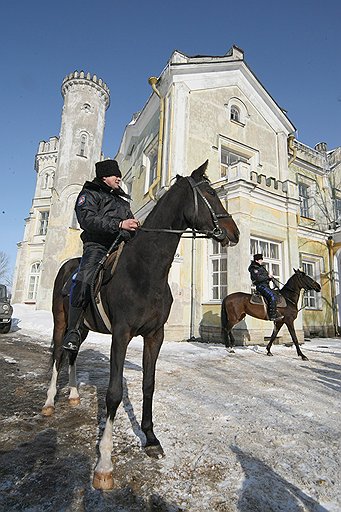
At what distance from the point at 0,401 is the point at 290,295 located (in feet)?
25.1

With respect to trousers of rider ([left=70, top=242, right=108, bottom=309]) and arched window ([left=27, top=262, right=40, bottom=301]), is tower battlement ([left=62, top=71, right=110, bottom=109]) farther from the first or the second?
trousers of rider ([left=70, top=242, right=108, bottom=309])

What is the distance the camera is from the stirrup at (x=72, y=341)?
2.71 meters

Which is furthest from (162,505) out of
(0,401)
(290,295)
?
(290,295)

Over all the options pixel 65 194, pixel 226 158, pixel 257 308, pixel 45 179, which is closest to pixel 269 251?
pixel 257 308

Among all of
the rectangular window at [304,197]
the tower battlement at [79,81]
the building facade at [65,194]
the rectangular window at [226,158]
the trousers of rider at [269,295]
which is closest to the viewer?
the trousers of rider at [269,295]

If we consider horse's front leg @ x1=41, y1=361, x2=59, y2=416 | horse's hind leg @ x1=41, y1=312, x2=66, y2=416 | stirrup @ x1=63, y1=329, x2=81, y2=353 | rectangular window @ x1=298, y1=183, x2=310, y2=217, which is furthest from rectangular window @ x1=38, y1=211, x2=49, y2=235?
stirrup @ x1=63, y1=329, x2=81, y2=353

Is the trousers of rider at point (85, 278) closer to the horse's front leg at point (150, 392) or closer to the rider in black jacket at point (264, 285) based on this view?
the horse's front leg at point (150, 392)

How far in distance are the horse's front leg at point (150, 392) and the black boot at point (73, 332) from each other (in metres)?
0.69

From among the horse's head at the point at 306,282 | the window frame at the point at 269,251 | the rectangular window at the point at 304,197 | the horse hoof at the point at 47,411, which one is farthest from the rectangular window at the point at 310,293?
the horse hoof at the point at 47,411

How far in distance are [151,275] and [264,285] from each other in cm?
635

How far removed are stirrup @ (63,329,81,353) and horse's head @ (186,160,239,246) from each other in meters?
1.59

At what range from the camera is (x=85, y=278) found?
2744 mm

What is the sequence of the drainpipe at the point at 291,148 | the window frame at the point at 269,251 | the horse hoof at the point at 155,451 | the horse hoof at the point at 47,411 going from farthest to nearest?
the drainpipe at the point at 291,148 → the window frame at the point at 269,251 → the horse hoof at the point at 47,411 → the horse hoof at the point at 155,451

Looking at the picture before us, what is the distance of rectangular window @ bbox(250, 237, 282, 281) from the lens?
419 inches
